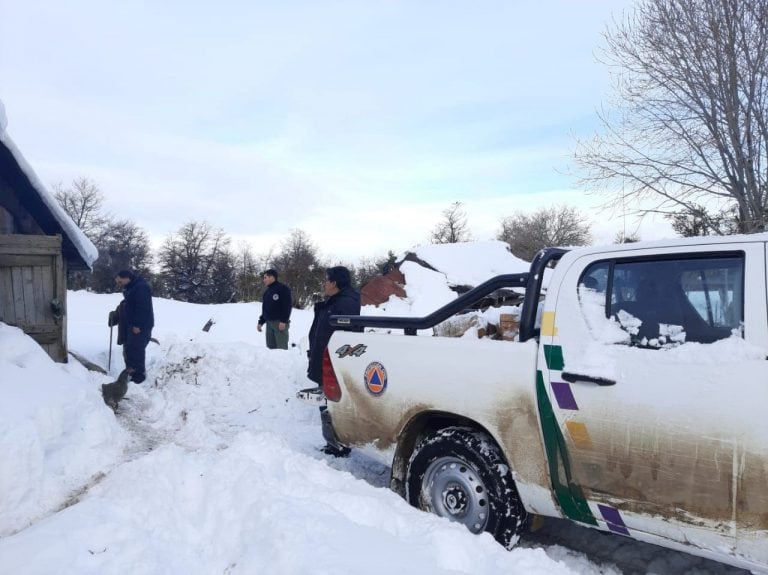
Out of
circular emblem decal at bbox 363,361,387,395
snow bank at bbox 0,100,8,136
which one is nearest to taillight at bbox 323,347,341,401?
circular emblem decal at bbox 363,361,387,395

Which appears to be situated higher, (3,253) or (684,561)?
(3,253)

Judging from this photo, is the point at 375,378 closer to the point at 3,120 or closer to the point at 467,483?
the point at 467,483

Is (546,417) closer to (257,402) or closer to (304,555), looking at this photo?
(304,555)

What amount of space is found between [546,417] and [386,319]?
1.52 meters

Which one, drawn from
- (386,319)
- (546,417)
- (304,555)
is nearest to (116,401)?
(386,319)

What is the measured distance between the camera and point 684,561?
10.8 ft

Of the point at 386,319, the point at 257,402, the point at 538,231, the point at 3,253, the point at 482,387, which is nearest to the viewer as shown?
the point at 482,387

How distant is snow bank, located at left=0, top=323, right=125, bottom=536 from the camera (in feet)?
13.1

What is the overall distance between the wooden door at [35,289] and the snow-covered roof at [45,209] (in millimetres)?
501

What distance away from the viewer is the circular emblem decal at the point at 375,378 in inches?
152

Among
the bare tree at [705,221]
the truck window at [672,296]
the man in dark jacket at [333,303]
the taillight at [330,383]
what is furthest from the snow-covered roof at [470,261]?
the truck window at [672,296]

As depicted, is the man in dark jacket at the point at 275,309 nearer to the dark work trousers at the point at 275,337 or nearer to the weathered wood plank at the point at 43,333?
the dark work trousers at the point at 275,337

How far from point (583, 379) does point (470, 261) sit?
73.4 ft

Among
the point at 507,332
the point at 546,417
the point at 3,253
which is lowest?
the point at 546,417
